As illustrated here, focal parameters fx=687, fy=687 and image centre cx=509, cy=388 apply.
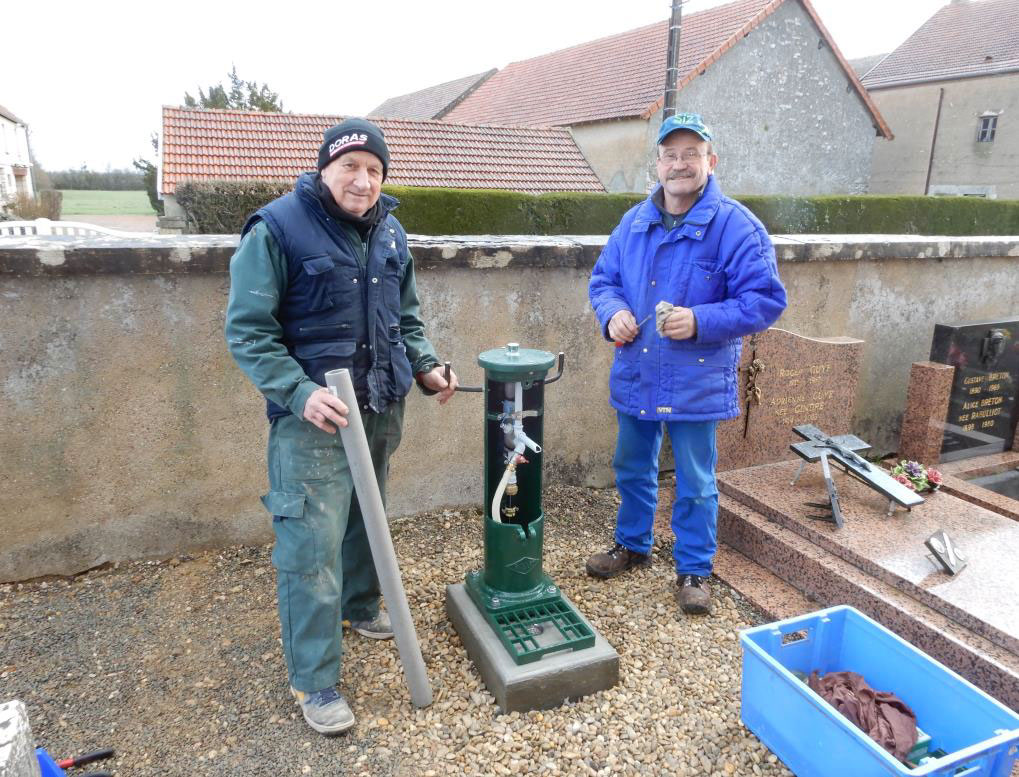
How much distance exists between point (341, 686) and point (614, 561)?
4.70ft

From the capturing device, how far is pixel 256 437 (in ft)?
11.5

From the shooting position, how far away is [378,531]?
2.26 metres

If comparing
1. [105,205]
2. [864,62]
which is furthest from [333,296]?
[105,205]

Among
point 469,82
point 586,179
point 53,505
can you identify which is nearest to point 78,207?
point 469,82

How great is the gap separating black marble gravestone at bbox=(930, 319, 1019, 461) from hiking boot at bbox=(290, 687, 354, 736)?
14.5ft

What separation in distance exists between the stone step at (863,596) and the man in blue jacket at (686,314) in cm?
50

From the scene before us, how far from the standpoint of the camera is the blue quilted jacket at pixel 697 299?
9.26 ft

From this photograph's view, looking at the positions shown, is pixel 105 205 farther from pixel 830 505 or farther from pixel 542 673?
pixel 542 673

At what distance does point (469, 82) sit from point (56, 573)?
28086mm

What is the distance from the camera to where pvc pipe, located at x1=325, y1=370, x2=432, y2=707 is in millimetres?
2111

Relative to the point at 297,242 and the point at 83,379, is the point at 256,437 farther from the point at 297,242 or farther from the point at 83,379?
the point at 297,242

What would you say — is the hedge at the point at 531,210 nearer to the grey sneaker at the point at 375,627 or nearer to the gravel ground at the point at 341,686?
the gravel ground at the point at 341,686

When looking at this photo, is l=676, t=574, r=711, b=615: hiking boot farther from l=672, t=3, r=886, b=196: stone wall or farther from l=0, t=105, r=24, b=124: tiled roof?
l=0, t=105, r=24, b=124: tiled roof

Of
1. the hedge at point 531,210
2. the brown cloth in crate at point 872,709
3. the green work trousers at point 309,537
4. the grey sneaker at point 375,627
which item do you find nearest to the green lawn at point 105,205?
the hedge at point 531,210
